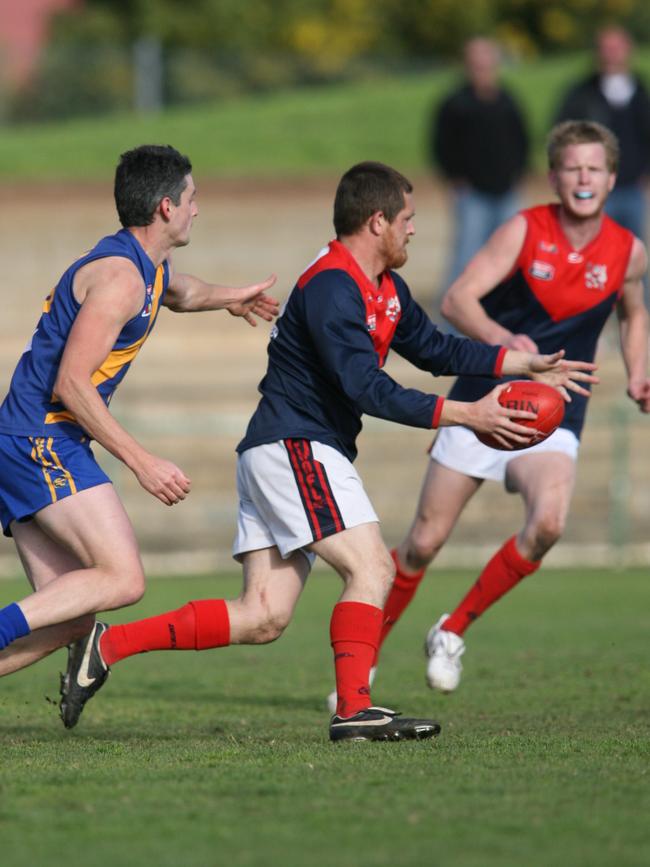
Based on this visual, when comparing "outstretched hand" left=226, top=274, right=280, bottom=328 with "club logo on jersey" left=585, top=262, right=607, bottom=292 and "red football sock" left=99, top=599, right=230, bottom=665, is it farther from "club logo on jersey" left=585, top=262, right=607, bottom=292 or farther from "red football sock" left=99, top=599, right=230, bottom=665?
"club logo on jersey" left=585, top=262, right=607, bottom=292

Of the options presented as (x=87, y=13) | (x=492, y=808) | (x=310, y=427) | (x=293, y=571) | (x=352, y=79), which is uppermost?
(x=87, y=13)

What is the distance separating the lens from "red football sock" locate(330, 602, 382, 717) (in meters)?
5.91

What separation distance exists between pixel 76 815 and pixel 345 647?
5.80 feet

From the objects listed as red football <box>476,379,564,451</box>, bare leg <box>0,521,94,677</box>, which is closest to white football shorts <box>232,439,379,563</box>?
red football <box>476,379,564,451</box>

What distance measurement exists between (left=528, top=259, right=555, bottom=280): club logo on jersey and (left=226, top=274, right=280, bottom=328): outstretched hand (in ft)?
4.66

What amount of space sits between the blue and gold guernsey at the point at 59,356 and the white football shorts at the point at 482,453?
2087mm

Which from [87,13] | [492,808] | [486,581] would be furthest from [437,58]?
[492,808]

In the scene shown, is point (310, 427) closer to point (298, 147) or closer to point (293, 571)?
point (293, 571)

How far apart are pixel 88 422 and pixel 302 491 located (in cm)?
85

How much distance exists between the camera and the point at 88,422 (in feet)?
18.3

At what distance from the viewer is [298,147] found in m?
30.5

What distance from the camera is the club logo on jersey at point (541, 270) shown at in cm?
752

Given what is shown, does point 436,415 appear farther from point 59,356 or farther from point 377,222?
point 59,356

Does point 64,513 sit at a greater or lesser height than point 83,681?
greater
